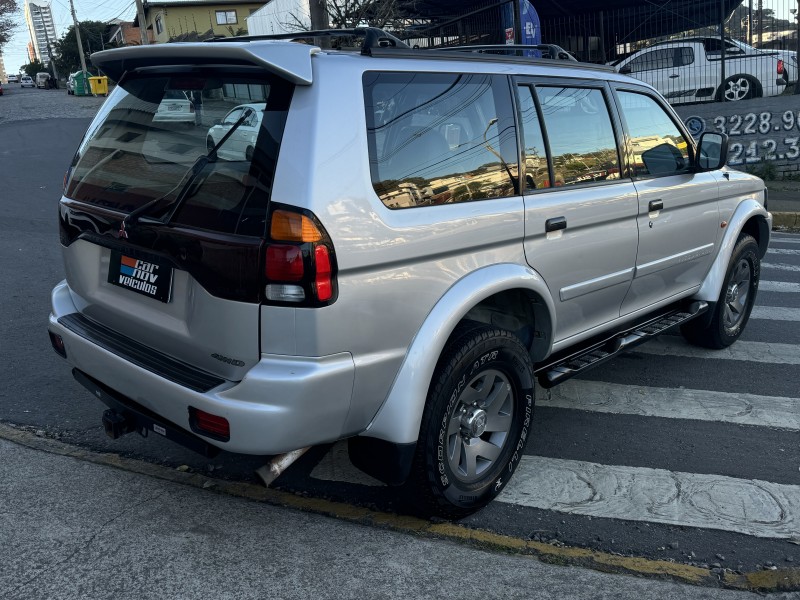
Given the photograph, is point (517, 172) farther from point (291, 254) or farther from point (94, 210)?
point (94, 210)

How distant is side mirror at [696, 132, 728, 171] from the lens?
195 inches

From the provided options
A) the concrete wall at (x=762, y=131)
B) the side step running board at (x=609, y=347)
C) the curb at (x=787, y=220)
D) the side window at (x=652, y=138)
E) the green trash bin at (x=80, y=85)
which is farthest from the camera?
the green trash bin at (x=80, y=85)

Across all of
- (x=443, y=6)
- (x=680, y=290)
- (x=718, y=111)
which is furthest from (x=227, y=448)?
(x=443, y=6)

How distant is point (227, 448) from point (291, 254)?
2.56ft

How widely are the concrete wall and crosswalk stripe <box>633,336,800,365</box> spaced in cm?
906

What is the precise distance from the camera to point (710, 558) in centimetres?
317

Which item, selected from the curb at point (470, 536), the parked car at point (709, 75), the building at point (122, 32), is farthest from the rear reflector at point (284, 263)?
the building at point (122, 32)

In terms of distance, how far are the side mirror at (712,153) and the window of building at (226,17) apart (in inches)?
2281

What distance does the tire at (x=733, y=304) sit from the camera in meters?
5.51

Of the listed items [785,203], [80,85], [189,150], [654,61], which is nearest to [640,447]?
[189,150]

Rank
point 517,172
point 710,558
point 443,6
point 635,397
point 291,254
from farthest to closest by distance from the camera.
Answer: point 443,6 → point 635,397 → point 517,172 → point 710,558 → point 291,254

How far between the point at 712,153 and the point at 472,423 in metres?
2.79

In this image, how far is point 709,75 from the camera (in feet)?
48.0

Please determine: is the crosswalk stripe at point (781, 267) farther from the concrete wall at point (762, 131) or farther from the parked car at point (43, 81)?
the parked car at point (43, 81)
